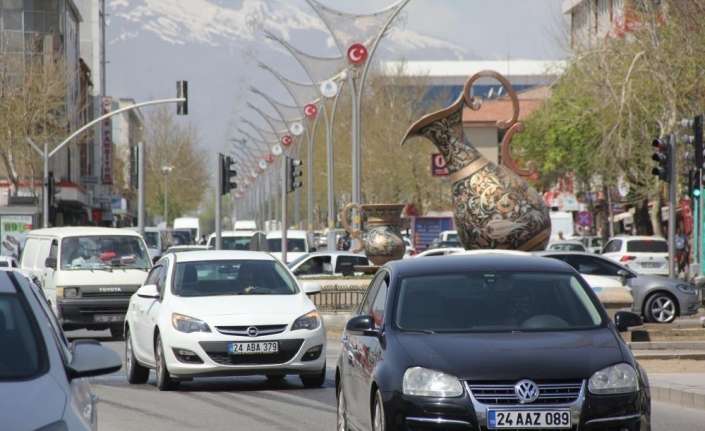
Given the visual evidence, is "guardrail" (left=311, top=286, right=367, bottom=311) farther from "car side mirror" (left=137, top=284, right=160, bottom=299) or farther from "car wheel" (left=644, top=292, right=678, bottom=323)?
"car side mirror" (left=137, top=284, right=160, bottom=299)

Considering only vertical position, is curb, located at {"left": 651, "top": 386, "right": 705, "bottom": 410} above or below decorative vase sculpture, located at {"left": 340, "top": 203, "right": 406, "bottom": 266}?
below

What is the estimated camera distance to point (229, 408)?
53.5 ft

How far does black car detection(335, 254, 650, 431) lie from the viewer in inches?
392

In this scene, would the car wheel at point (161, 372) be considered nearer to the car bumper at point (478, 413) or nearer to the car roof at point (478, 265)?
the car roof at point (478, 265)

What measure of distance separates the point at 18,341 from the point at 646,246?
44868 mm

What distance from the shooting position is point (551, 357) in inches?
399

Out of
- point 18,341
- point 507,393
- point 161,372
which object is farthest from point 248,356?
point 18,341

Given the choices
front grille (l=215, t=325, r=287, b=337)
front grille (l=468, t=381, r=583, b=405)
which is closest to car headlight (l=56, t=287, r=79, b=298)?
front grille (l=215, t=325, r=287, b=337)

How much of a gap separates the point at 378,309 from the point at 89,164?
11691 centimetres

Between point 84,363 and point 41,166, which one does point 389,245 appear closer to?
point 84,363

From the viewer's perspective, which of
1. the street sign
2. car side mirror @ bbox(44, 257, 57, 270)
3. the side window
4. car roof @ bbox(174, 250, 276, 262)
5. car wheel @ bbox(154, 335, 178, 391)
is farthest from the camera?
the street sign

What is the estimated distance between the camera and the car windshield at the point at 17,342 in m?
7.39

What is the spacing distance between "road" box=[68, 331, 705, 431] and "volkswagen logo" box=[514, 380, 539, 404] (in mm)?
4391

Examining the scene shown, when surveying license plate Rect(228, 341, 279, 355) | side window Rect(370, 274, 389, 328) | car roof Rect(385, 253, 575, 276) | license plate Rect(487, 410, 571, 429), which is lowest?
license plate Rect(228, 341, 279, 355)
